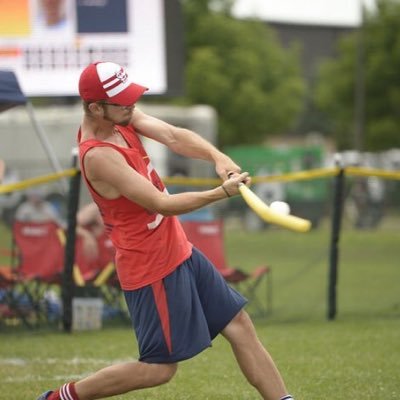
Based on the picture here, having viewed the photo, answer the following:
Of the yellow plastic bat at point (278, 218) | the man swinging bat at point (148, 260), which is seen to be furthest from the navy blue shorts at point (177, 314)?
the yellow plastic bat at point (278, 218)

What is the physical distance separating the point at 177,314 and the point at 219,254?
5.35 metres

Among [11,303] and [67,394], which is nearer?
[67,394]

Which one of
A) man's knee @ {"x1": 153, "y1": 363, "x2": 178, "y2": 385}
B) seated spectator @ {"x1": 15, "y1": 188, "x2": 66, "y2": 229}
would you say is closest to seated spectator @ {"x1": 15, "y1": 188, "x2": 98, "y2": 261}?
seated spectator @ {"x1": 15, "y1": 188, "x2": 66, "y2": 229}

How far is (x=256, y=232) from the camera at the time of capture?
12.7 m

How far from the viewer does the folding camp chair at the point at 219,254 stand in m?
10.5

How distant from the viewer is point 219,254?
10758 mm

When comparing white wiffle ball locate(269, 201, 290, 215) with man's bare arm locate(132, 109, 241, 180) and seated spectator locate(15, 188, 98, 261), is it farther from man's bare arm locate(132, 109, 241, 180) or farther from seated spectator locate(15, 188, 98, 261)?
seated spectator locate(15, 188, 98, 261)

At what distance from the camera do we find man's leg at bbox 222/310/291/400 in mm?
5605

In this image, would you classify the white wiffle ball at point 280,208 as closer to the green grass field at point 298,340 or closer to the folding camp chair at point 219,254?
the green grass field at point 298,340

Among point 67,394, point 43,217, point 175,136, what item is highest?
point 175,136

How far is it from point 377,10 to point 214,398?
2856 centimetres

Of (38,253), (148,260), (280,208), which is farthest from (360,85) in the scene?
(280,208)

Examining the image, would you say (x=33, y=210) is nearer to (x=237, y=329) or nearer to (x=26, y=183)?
(x=26, y=183)

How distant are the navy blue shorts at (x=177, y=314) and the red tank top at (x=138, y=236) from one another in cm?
6
